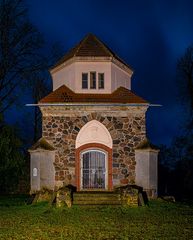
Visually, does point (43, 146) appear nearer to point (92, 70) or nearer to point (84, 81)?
point (84, 81)

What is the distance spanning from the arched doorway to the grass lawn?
4.00 meters

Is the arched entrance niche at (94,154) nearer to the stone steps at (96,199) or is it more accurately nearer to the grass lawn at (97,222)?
the stone steps at (96,199)

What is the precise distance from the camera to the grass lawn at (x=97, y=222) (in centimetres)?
1416

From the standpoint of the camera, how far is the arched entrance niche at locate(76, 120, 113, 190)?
26.3 meters

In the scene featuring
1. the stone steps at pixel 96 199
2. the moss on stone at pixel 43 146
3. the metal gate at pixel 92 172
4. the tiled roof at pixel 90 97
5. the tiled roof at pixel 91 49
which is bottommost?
the stone steps at pixel 96 199

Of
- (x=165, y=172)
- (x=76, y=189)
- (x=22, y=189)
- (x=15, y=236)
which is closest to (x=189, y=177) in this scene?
Result: (x=165, y=172)

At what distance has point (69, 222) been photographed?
16938 mm

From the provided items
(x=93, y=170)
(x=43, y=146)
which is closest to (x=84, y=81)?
(x=43, y=146)

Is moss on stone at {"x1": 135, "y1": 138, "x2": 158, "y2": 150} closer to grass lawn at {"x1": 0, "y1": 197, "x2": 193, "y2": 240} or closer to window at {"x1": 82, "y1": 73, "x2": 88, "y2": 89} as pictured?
grass lawn at {"x1": 0, "y1": 197, "x2": 193, "y2": 240}

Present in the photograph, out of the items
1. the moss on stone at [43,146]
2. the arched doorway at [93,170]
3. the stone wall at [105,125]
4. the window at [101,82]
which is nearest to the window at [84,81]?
the window at [101,82]

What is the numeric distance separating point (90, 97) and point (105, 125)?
159cm

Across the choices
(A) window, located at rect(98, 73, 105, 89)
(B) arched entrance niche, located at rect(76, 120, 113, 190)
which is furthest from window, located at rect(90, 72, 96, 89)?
(B) arched entrance niche, located at rect(76, 120, 113, 190)

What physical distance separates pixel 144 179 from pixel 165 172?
19698 millimetres

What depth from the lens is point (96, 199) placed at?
23.0 m
